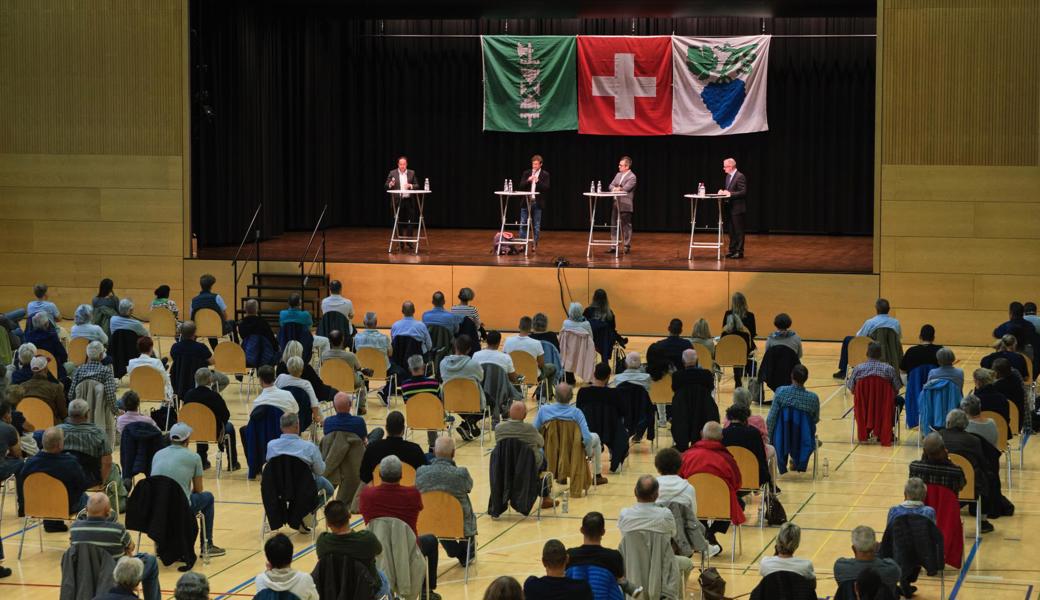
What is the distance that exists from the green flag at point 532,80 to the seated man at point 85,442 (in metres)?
17.0

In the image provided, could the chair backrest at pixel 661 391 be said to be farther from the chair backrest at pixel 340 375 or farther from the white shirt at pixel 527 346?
the chair backrest at pixel 340 375

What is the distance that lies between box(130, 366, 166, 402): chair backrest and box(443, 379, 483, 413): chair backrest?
9.29ft

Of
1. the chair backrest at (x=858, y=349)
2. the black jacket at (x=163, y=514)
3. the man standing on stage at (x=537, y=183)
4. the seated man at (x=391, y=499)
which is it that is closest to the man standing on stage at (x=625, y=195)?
the man standing on stage at (x=537, y=183)

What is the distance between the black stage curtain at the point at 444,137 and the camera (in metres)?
25.9

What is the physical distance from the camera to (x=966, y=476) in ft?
38.3

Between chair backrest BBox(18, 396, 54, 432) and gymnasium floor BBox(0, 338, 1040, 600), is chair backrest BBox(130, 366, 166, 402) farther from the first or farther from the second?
chair backrest BBox(18, 396, 54, 432)

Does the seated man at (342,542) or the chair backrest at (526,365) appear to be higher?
the chair backrest at (526,365)

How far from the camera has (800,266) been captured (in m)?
22.6

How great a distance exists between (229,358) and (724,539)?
707cm

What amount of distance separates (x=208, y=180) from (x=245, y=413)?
8798 millimetres

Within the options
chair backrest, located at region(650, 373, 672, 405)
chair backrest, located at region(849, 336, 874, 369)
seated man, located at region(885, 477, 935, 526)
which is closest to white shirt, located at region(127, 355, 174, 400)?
chair backrest, located at region(650, 373, 672, 405)

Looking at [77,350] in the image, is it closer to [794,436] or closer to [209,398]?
[209,398]

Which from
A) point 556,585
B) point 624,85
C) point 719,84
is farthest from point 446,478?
point 624,85

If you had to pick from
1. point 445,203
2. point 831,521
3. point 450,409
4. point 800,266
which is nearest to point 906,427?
point 831,521
